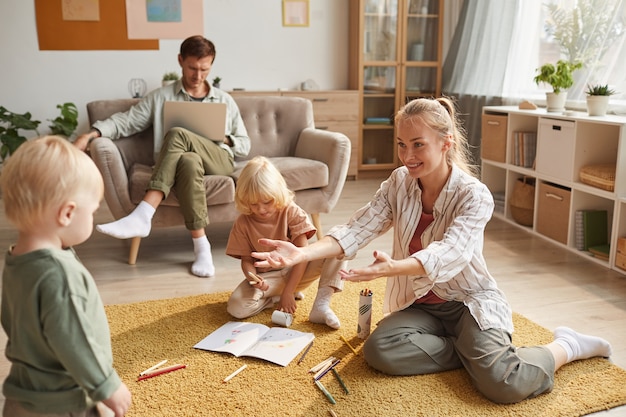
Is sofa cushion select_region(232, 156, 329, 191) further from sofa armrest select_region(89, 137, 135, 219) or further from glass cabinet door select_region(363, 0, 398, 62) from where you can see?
glass cabinet door select_region(363, 0, 398, 62)

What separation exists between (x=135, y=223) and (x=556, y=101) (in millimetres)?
2372

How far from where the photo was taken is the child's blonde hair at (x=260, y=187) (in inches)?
82.3

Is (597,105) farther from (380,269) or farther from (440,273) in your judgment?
(380,269)

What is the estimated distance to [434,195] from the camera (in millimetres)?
1817

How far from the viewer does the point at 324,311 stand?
2.12 metres

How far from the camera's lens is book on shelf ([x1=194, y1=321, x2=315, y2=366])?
1.91 m

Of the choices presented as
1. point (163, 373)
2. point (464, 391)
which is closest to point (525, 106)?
point (464, 391)

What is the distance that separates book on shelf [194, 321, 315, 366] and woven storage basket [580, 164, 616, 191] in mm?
1679

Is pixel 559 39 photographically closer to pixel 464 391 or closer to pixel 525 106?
pixel 525 106

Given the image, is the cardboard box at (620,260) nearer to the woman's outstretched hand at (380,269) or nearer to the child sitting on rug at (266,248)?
the child sitting on rug at (266,248)

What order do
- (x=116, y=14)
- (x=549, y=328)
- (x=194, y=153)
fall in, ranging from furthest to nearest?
(x=116, y=14) < (x=194, y=153) < (x=549, y=328)

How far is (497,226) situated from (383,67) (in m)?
2.07

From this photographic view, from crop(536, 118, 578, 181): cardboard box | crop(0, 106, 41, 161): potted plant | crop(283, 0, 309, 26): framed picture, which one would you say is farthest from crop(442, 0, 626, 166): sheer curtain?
crop(0, 106, 41, 161): potted plant

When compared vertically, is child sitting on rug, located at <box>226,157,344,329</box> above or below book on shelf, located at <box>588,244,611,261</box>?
above
